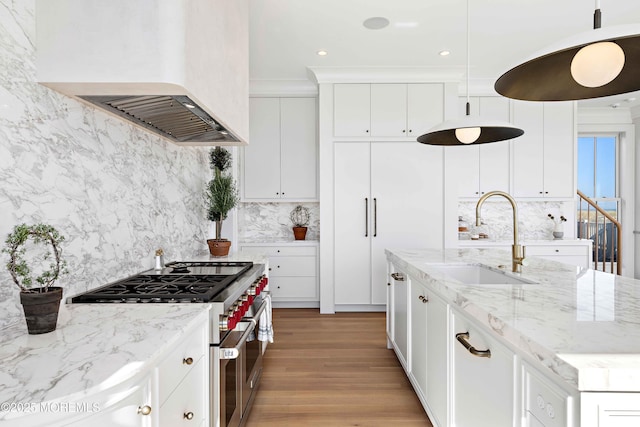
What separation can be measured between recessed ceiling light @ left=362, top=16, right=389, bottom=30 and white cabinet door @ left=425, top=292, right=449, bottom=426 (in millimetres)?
2353

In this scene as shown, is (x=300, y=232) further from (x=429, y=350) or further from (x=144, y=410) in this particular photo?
(x=144, y=410)

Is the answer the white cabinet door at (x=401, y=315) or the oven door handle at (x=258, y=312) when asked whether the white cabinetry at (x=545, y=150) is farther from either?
the oven door handle at (x=258, y=312)

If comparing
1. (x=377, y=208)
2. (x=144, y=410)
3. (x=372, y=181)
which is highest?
(x=372, y=181)

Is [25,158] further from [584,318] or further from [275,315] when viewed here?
[275,315]

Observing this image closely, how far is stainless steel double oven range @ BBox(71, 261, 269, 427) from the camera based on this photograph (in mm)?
1435

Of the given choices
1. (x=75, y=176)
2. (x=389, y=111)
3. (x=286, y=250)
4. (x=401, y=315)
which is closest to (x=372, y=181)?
(x=389, y=111)

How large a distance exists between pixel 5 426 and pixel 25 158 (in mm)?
939

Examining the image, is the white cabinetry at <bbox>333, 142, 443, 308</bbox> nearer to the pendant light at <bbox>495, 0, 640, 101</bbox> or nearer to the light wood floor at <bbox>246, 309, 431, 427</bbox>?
the light wood floor at <bbox>246, 309, 431, 427</bbox>

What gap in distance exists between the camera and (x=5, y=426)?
646mm

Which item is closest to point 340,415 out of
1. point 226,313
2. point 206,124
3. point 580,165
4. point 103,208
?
point 226,313

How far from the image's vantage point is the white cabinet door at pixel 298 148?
177 inches

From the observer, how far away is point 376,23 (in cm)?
305

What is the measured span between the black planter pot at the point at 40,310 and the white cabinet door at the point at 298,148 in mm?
3479

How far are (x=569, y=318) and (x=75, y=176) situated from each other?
1.89m
